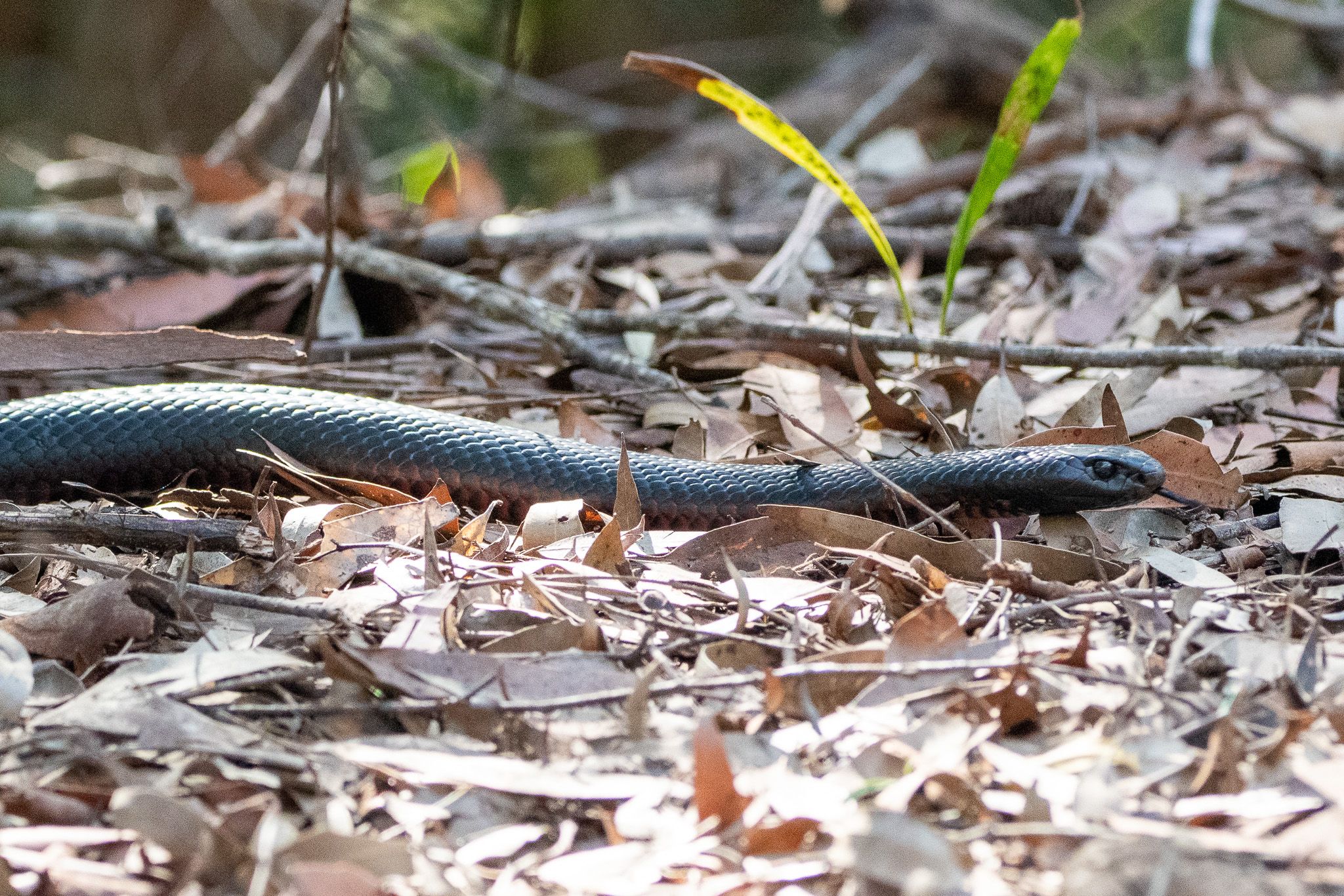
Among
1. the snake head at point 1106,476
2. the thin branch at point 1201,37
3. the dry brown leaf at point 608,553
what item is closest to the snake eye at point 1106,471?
the snake head at point 1106,476

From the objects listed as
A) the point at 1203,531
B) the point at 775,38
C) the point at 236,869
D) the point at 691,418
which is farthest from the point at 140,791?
the point at 775,38

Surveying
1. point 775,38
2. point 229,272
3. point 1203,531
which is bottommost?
point 1203,531

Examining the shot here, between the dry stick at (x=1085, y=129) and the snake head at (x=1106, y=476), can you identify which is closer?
the snake head at (x=1106, y=476)

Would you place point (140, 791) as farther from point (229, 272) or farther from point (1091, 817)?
point (229, 272)

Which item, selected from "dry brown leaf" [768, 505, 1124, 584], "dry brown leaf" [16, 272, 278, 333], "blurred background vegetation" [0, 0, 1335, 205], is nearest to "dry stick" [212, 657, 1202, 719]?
"dry brown leaf" [768, 505, 1124, 584]

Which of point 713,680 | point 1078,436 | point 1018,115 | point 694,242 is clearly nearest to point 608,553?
point 713,680

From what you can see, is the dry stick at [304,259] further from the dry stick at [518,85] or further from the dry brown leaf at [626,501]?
the dry stick at [518,85]
